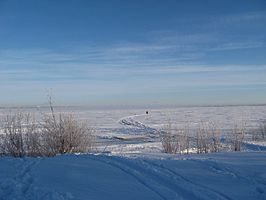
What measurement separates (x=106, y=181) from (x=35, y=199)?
1288 millimetres

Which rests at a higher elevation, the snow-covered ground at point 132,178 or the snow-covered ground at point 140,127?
the snow-covered ground at point 132,178

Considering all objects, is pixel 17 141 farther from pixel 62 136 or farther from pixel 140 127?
pixel 140 127

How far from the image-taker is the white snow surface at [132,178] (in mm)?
5773

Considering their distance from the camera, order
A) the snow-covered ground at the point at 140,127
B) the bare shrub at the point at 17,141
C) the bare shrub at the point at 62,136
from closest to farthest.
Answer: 1. the bare shrub at the point at 17,141
2. the bare shrub at the point at 62,136
3. the snow-covered ground at the point at 140,127

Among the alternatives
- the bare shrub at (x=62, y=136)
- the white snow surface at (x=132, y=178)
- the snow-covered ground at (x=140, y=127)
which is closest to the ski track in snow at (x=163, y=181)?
the white snow surface at (x=132, y=178)

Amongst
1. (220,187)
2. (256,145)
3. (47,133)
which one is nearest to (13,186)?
(220,187)

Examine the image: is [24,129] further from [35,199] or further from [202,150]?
[35,199]

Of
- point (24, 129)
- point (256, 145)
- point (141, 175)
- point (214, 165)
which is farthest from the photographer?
point (256, 145)

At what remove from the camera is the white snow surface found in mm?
5773

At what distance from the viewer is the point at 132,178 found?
261 inches

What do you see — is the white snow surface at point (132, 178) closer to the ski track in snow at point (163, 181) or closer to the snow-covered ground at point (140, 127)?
the ski track in snow at point (163, 181)

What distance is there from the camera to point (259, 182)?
20.9 feet

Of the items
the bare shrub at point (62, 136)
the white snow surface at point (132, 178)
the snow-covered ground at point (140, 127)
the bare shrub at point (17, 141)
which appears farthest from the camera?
the snow-covered ground at point (140, 127)

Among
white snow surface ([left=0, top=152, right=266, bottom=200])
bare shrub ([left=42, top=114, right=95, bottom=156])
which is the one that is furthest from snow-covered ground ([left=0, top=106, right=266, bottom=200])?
bare shrub ([left=42, top=114, right=95, bottom=156])
